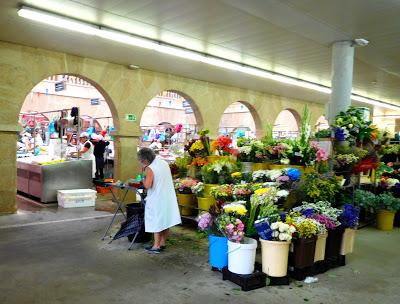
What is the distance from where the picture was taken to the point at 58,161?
30.1ft

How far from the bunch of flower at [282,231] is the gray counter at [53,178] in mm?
6312

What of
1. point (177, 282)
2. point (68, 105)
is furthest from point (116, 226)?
point (68, 105)

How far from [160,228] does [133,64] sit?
206 inches

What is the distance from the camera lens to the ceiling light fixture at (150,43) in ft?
19.4

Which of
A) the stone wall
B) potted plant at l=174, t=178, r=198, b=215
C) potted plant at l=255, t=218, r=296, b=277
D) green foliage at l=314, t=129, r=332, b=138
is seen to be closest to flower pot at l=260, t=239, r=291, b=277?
potted plant at l=255, t=218, r=296, b=277

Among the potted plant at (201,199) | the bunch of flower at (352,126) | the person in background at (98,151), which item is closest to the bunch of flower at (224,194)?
the potted plant at (201,199)

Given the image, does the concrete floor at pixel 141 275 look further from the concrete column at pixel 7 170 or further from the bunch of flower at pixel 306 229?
the concrete column at pixel 7 170

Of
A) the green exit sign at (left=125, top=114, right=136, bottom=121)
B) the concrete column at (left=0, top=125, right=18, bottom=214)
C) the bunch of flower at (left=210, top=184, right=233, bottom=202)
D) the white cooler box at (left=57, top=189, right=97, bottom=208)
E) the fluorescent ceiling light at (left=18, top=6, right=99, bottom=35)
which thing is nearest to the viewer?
the bunch of flower at (left=210, top=184, right=233, bottom=202)

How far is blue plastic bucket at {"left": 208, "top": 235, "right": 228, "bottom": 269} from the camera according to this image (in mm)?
4477

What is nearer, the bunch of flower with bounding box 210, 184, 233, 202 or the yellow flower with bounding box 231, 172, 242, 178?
the bunch of flower with bounding box 210, 184, 233, 202

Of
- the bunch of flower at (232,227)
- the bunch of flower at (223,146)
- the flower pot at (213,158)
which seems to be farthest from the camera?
the bunch of flower at (223,146)

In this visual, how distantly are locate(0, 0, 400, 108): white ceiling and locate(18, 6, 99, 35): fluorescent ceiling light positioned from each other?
0.34ft

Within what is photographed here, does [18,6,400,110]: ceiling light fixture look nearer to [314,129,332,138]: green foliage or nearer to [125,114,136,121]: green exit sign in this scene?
[314,129,332,138]: green foliage

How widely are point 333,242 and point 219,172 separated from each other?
2.13 meters
